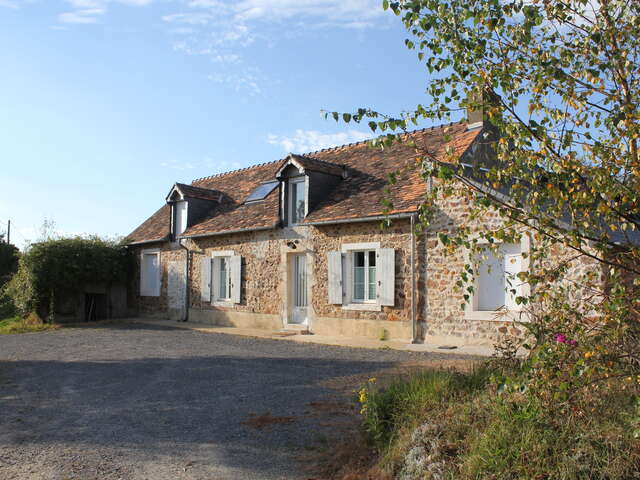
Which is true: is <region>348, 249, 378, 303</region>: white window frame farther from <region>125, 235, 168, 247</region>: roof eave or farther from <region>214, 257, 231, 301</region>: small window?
<region>125, 235, 168, 247</region>: roof eave

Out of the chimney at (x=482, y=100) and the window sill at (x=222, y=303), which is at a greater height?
the chimney at (x=482, y=100)

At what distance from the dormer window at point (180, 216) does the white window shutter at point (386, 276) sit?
8597 mm

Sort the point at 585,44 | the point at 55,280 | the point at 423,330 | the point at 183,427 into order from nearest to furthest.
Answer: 1. the point at 585,44
2. the point at 183,427
3. the point at 423,330
4. the point at 55,280

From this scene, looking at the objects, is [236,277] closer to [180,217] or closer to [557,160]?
[180,217]

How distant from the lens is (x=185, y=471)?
4355 mm

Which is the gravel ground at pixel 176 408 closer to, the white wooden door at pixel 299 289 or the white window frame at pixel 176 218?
the white wooden door at pixel 299 289

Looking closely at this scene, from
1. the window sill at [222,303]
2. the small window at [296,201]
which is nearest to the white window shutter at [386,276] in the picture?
the small window at [296,201]

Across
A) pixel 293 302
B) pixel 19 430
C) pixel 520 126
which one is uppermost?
pixel 520 126

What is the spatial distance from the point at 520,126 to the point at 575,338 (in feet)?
4.54

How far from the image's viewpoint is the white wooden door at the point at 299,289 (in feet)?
48.8

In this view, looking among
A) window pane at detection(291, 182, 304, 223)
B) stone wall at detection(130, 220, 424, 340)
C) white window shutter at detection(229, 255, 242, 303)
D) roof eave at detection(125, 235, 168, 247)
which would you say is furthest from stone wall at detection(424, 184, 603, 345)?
roof eave at detection(125, 235, 168, 247)

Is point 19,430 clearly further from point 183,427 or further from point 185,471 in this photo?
point 185,471

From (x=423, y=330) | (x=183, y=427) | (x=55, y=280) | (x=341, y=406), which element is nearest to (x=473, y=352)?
(x=423, y=330)

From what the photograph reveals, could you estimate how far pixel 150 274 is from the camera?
20.2 meters
